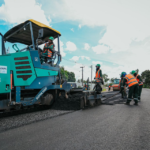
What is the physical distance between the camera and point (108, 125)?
3.15m

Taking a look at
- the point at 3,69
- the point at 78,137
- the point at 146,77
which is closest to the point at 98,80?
the point at 3,69

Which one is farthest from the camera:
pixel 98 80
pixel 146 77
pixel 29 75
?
pixel 146 77

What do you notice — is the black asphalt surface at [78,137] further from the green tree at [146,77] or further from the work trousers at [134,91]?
the green tree at [146,77]

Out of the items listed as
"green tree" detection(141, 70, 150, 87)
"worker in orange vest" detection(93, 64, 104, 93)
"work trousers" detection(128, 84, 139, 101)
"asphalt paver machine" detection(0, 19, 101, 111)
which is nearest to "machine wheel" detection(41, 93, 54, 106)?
"asphalt paver machine" detection(0, 19, 101, 111)

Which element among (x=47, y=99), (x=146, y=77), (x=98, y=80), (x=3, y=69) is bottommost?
(x=47, y=99)

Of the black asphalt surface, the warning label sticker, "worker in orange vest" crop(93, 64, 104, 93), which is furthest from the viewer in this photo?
"worker in orange vest" crop(93, 64, 104, 93)

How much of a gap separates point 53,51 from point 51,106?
6.72 feet

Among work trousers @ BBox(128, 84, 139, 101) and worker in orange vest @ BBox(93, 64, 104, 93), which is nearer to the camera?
worker in orange vest @ BBox(93, 64, 104, 93)

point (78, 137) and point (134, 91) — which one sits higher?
point (134, 91)

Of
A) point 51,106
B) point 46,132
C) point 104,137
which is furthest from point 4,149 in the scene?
point 51,106

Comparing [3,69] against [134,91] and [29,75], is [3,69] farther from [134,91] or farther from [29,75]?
[134,91]

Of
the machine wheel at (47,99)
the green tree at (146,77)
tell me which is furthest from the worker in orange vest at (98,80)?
the green tree at (146,77)

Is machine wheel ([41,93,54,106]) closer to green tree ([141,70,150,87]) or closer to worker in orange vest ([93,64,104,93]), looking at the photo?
worker in orange vest ([93,64,104,93])

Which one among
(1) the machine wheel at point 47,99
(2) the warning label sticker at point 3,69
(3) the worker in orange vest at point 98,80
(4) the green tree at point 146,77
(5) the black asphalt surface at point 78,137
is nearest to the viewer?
(5) the black asphalt surface at point 78,137
